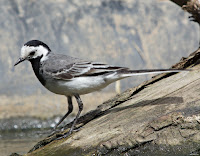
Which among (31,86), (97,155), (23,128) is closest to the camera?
(97,155)

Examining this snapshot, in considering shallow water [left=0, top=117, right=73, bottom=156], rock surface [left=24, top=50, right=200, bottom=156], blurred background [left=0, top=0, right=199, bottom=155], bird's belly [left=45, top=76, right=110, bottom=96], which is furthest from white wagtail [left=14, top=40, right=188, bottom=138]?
blurred background [left=0, top=0, right=199, bottom=155]

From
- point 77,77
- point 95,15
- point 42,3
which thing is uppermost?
point 42,3

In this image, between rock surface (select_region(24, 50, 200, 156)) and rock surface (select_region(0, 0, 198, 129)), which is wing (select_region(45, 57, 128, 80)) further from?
rock surface (select_region(0, 0, 198, 129))

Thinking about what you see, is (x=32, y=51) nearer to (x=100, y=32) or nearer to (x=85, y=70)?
(x=85, y=70)

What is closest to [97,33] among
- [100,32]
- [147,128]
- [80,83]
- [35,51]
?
[100,32]

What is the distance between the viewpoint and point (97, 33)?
35.7 ft

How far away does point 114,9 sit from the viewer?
36.9ft

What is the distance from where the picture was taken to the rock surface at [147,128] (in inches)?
181

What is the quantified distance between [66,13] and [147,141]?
7.15 meters

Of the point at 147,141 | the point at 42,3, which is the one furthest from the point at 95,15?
the point at 147,141

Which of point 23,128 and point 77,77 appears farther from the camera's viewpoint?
point 23,128

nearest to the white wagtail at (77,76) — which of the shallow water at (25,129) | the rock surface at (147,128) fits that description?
the rock surface at (147,128)

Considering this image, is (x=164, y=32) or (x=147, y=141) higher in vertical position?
(x=164, y=32)

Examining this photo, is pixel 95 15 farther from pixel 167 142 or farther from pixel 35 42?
pixel 167 142
